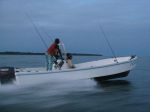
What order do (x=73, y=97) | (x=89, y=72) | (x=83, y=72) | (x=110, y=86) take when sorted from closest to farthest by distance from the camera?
(x=73, y=97)
(x=83, y=72)
(x=89, y=72)
(x=110, y=86)

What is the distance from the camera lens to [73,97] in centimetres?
1623

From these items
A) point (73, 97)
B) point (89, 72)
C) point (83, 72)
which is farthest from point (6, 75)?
point (89, 72)

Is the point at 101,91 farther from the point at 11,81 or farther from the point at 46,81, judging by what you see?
the point at 11,81

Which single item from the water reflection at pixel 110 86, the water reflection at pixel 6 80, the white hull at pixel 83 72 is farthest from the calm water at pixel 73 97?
the white hull at pixel 83 72

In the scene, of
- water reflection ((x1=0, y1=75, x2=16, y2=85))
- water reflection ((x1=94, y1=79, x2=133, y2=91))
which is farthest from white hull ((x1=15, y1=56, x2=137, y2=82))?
water reflection ((x1=94, y1=79, x2=133, y2=91))

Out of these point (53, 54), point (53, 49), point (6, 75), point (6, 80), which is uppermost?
point (53, 49)

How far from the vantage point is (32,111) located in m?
13.0

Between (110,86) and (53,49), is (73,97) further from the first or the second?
(110,86)

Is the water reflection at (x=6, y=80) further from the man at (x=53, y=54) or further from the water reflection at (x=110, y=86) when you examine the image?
the water reflection at (x=110, y=86)

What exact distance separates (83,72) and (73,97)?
2893 millimetres

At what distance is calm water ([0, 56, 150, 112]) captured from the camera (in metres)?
13.8

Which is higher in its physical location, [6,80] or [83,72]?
[83,72]

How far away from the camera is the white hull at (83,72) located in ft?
57.6

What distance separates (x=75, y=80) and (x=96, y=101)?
3625 millimetres
